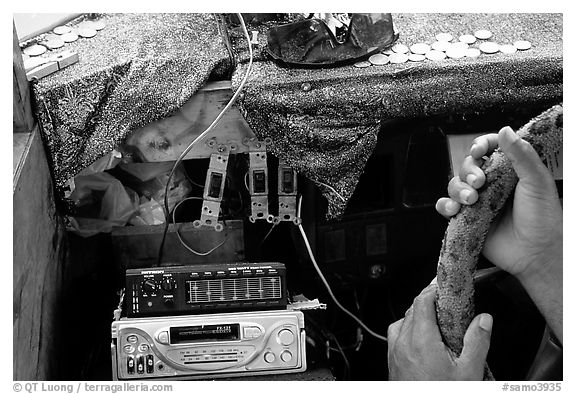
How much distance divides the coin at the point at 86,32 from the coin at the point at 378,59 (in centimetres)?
63

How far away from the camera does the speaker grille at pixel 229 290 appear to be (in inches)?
57.3

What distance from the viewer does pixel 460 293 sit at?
124cm

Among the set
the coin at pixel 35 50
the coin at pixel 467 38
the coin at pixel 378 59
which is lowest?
the coin at pixel 378 59

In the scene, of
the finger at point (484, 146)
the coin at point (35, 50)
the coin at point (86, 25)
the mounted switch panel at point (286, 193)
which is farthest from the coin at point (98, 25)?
the finger at point (484, 146)

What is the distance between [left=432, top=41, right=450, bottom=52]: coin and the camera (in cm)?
159

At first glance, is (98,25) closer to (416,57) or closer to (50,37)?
(50,37)

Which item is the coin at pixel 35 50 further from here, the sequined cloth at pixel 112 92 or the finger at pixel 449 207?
the finger at pixel 449 207

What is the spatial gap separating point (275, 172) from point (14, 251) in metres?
0.69

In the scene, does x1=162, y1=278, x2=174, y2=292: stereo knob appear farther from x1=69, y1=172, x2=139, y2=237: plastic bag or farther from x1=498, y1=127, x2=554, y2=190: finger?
x1=498, y1=127, x2=554, y2=190: finger

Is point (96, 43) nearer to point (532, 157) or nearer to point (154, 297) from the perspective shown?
point (154, 297)
